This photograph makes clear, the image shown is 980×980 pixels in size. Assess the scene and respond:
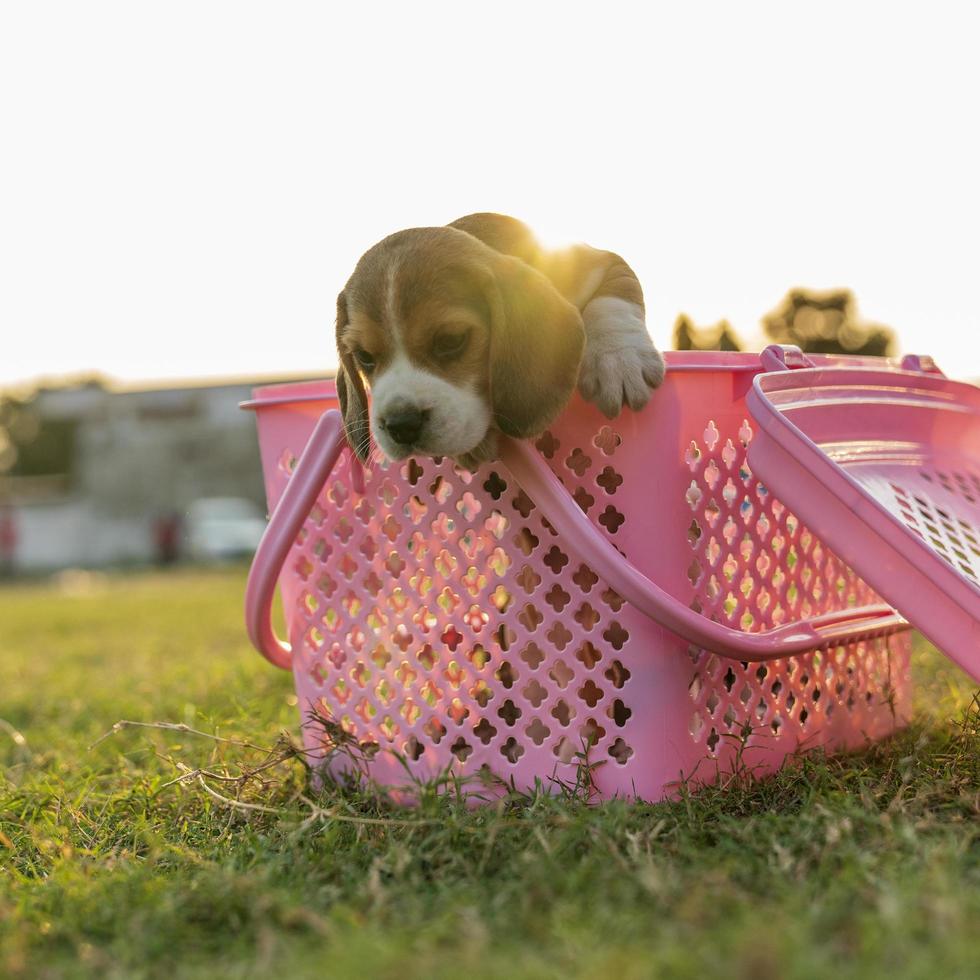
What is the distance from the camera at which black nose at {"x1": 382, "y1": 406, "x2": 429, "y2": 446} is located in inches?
67.7

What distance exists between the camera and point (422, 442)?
1.73 meters

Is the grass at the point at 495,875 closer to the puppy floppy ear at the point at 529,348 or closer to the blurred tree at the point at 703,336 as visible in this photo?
the puppy floppy ear at the point at 529,348

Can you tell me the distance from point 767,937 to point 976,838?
1.77 feet

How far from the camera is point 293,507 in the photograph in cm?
195

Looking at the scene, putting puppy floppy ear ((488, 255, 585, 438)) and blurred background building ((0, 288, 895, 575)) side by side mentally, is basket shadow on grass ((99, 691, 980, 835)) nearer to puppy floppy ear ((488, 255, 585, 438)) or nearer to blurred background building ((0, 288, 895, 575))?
puppy floppy ear ((488, 255, 585, 438))

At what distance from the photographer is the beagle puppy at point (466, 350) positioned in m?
1.73

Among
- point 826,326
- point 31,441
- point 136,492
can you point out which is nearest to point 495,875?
point 826,326

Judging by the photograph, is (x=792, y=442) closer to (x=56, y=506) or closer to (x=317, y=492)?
(x=317, y=492)

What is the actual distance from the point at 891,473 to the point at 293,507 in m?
0.99

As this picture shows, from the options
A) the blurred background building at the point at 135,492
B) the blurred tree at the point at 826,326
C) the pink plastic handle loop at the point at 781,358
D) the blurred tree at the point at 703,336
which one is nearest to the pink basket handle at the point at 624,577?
the pink plastic handle loop at the point at 781,358

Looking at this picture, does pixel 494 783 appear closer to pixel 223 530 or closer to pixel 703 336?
pixel 703 336

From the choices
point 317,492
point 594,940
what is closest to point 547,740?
point 317,492

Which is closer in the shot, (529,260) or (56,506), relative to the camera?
(529,260)

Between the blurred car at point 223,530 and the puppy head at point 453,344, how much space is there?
19.1 metres
